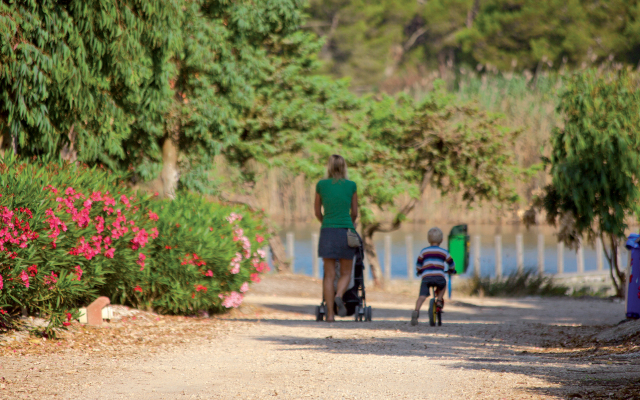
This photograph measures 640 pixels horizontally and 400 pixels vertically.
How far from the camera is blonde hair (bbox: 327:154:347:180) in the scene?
816cm

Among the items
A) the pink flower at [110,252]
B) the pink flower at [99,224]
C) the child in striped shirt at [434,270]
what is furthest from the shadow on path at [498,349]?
the pink flower at [99,224]

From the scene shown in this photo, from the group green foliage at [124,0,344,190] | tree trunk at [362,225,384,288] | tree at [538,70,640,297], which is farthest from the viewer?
tree trunk at [362,225,384,288]

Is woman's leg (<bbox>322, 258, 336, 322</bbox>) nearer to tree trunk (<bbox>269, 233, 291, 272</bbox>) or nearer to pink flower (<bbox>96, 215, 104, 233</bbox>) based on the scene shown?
pink flower (<bbox>96, 215, 104, 233</bbox>)

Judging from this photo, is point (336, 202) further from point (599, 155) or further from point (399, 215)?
point (399, 215)

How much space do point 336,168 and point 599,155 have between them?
23.8ft

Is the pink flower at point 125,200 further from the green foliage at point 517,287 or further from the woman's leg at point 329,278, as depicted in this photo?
the green foliage at point 517,287

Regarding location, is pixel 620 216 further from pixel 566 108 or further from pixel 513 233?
pixel 513 233

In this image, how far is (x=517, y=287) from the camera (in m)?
17.2

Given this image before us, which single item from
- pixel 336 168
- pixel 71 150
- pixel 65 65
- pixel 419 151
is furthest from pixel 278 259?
pixel 336 168

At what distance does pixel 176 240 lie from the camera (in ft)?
28.5

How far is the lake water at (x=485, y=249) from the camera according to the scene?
2436 cm

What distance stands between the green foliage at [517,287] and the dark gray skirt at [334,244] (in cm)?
966

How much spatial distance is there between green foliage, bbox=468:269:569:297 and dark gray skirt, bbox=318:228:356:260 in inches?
380

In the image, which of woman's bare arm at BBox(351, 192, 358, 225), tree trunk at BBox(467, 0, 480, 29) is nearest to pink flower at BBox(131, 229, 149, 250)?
woman's bare arm at BBox(351, 192, 358, 225)
